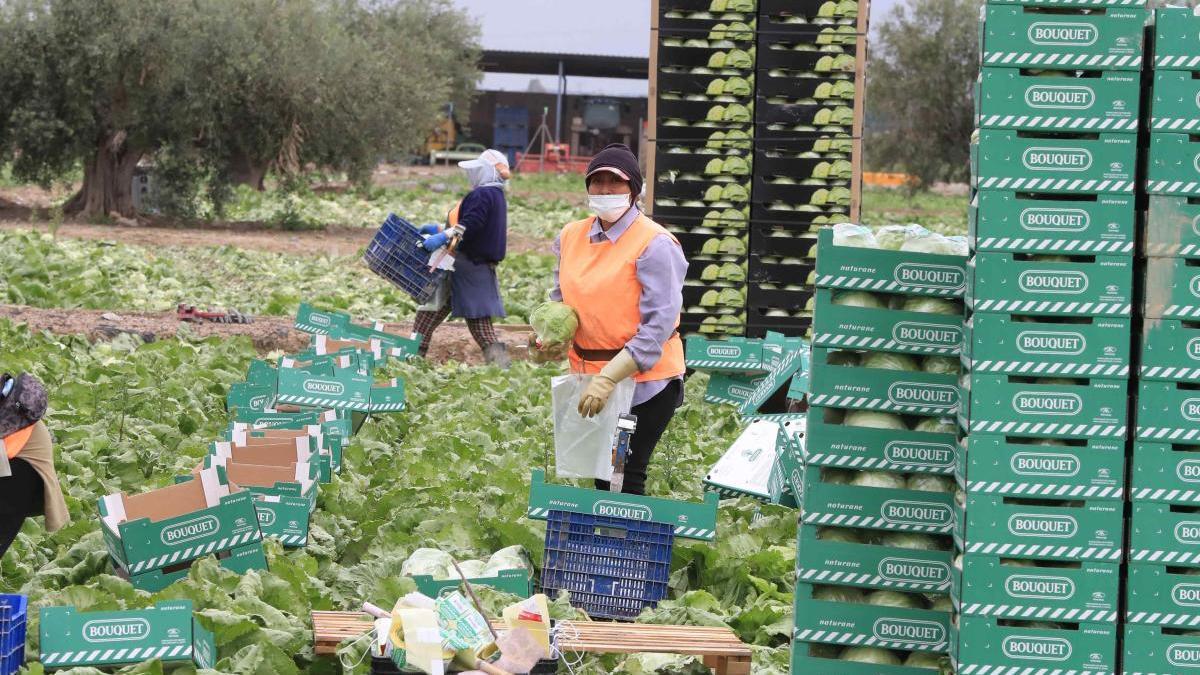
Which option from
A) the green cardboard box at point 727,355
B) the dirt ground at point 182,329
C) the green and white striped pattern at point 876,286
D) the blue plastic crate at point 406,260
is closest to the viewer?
the green and white striped pattern at point 876,286

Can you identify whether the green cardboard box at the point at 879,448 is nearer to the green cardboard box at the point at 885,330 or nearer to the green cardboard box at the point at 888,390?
the green cardboard box at the point at 888,390

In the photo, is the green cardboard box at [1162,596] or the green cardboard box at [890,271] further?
the green cardboard box at [890,271]

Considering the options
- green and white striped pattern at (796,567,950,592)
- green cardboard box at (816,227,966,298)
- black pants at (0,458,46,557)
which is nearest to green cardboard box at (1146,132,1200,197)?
green cardboard box at (816,227,966,298)

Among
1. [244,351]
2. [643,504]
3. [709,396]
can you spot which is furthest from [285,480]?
[244,351]

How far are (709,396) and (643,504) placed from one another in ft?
15.7

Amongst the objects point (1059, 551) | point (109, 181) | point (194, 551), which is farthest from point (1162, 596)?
point (109, 181)

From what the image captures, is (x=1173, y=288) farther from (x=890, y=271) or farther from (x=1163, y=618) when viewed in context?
(x=1163, y=618)

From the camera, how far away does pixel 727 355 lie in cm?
1052

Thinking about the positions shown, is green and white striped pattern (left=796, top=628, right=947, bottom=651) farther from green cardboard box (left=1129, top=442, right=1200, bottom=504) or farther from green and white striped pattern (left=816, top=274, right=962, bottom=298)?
green and white striped pattern (left=816, top=274, right=962, bottom=298)

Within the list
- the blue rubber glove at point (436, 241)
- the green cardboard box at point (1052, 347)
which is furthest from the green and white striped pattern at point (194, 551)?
the blue rubber glove at point (436, 241)

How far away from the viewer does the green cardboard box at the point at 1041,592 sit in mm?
4934

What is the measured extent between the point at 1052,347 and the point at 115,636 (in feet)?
9.81

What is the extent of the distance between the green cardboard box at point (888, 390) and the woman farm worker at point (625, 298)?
140 cm

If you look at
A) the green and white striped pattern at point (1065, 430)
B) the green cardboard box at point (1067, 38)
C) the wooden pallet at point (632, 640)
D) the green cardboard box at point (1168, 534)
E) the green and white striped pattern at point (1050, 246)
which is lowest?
the wooden pallet at point (632, 640)
